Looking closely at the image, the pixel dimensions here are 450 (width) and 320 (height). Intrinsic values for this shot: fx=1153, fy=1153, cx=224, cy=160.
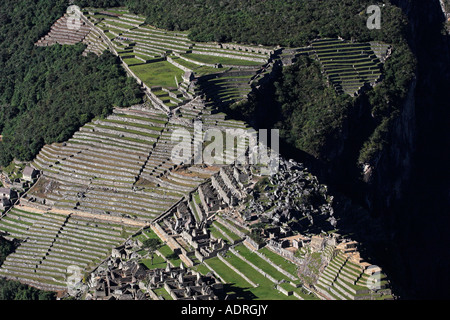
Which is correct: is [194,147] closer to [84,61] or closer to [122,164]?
[122,164]

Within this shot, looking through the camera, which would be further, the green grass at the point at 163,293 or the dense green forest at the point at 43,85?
the dense green forest at the point at 43,85

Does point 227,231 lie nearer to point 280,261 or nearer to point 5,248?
point 280,261

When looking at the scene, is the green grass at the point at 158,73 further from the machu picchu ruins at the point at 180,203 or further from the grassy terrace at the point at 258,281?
the grassy terrace at the point at 258,281

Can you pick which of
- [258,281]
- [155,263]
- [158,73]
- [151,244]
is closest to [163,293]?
[258,281]

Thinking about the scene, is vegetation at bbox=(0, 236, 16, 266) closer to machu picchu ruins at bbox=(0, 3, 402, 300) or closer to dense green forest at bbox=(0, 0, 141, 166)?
machu picchu ruins at bbox=(0, 3, 402, 300)

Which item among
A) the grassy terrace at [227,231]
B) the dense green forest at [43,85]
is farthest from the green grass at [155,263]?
the dense green forest at [43,85]

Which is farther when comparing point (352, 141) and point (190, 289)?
point (352, 141)

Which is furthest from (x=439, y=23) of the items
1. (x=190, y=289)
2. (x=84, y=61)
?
(x=190, y=289)
